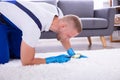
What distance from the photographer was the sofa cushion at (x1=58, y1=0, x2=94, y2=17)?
3.52 meters

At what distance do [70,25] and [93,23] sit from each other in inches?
58.1

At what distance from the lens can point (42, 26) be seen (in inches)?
58.5

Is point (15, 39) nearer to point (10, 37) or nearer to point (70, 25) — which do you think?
point (10, 37)

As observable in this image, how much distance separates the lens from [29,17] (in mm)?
1479

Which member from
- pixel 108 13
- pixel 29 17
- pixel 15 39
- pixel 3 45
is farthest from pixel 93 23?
pixel 29 17

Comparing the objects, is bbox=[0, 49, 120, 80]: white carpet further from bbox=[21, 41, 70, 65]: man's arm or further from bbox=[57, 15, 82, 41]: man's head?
bbox=[57, 15, 82, 41]: man's head

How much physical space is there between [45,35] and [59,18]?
47.0 inches

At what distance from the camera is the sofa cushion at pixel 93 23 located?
288 cm

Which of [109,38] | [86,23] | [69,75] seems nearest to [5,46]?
[69,75]

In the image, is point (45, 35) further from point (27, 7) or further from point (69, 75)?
point (69, 75)

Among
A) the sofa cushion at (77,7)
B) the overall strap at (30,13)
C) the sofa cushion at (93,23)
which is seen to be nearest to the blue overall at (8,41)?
the overall strap at (30,13)

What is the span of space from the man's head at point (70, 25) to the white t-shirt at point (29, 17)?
0.08m

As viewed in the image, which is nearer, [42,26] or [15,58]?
[42,26]

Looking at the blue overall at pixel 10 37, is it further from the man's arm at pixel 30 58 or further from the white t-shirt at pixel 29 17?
the man's arm at pixel 30 58
